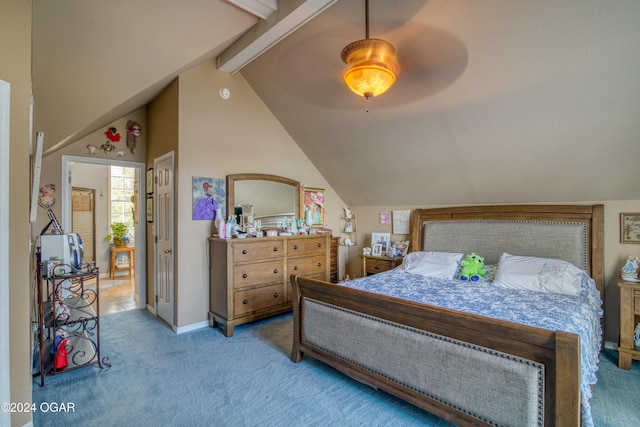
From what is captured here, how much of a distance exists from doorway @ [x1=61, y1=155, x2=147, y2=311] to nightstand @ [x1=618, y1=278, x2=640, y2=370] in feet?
17.5

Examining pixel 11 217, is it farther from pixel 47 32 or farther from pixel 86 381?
pixel 86 381

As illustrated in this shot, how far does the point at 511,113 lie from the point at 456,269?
1630 millimetres

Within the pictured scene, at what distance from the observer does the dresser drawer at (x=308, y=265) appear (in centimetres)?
395

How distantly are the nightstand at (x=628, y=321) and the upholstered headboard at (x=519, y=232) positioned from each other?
0.36 meters

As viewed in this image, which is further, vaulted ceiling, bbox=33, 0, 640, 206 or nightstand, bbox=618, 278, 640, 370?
nightstand, bbox=618, 278, 640, 370

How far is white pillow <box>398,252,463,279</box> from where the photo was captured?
332cm

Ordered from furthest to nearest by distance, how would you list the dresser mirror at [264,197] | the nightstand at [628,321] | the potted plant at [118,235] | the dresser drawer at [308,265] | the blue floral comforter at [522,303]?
the potted plant at [118,235], the dresser drawer at [308,265], the dresser mirror at [264,197], the nightstand at [628,321], the blue floral comforter at [522,303]

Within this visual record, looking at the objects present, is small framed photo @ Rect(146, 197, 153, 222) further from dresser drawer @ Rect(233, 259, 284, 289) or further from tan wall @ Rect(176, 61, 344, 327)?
dresser drawer @ Rect(233, 259, 284, 289)

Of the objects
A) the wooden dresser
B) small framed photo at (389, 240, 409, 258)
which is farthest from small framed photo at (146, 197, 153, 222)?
small framed photo at (389, 240, 409, 258)

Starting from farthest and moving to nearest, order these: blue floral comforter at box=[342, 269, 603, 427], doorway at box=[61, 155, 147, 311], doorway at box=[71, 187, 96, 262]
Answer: doorway at box=[71, 187, 96, 262], doorway at box=[61, 155, 147, 311], blue floral comforter at box=[342, 269, 603, 427]

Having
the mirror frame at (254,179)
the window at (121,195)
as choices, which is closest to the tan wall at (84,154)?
the mirror frame at (254,179)

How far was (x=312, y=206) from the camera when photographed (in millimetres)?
4766

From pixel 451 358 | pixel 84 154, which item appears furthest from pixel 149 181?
pixel 451 358

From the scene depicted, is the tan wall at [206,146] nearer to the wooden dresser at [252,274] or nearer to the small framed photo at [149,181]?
the wooden dresser at [252,274]
